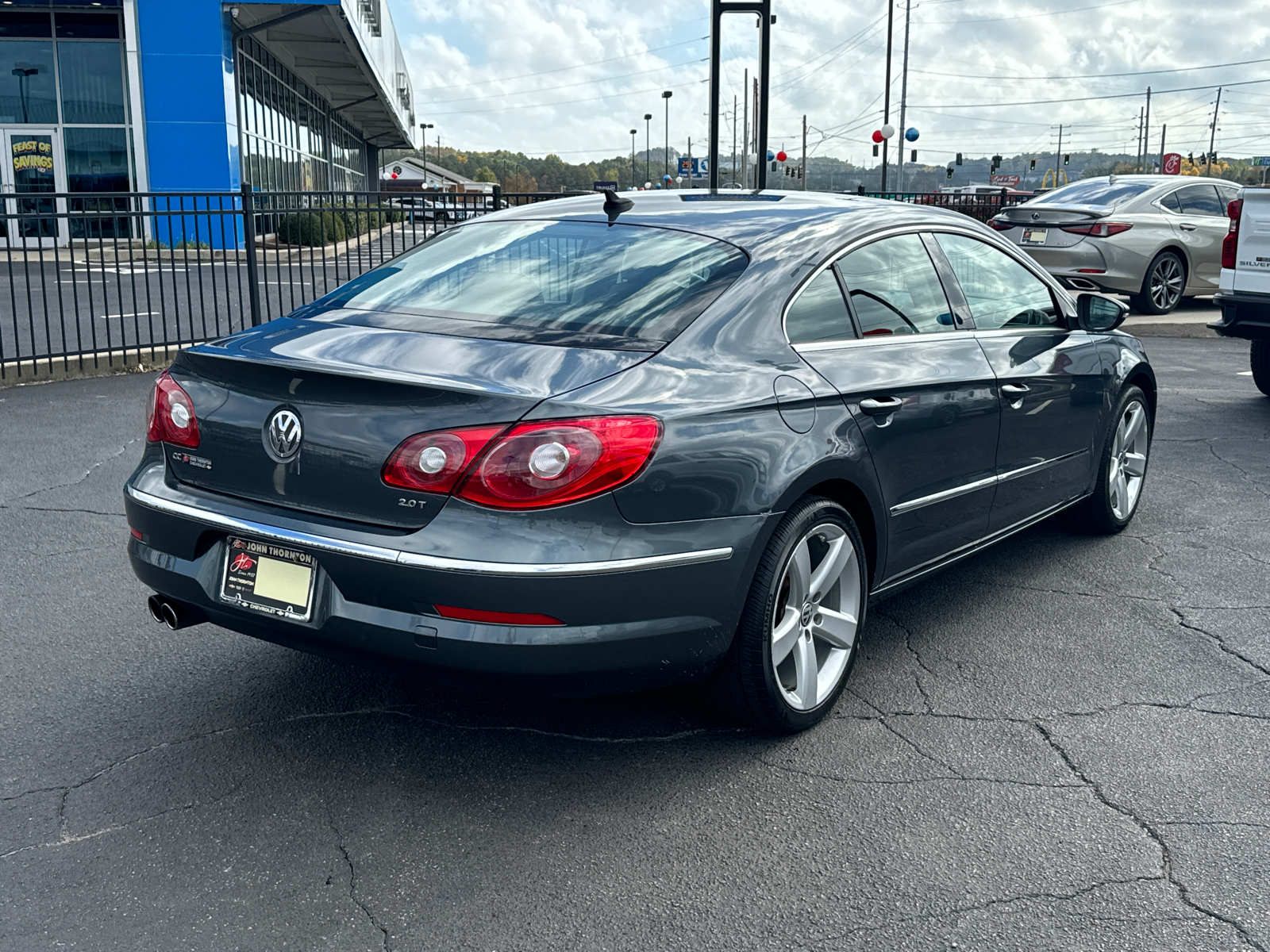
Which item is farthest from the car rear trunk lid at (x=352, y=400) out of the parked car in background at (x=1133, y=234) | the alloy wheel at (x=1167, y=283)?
the alloy wheel at (x=1167, y=283)

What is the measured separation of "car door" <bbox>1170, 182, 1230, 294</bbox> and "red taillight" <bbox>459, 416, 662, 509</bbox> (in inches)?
531

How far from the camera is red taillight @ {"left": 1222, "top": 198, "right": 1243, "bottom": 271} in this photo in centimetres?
875

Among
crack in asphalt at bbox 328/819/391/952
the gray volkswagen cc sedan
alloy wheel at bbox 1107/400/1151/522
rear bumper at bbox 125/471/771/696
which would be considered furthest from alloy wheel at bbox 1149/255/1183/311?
crack in asphalt at bbox 328/819/391/952

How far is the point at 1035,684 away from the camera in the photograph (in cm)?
399

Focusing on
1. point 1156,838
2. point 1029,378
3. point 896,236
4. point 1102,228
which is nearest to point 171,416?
point 896,236

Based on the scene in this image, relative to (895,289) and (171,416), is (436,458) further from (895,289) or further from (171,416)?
(895,289)

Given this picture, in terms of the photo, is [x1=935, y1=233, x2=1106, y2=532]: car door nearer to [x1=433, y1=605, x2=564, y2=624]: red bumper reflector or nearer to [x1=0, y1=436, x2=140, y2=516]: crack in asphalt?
[x1=433, y1=605, x2=564, y2=624]: red bumper reflector

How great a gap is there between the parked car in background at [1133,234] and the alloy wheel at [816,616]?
11436mm

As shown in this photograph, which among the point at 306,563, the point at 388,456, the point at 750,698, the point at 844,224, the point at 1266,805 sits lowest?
the point at 1266,805

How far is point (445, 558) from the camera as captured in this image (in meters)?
2.86

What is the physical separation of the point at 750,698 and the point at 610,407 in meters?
0.96

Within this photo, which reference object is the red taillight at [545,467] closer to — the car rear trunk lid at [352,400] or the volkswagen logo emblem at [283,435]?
the car rear trunk lid at [352,400]

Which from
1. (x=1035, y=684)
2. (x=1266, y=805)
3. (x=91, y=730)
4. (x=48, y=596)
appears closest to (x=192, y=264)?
(x=48, y=596)

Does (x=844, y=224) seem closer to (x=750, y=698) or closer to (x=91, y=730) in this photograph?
(x=750, y=698)
